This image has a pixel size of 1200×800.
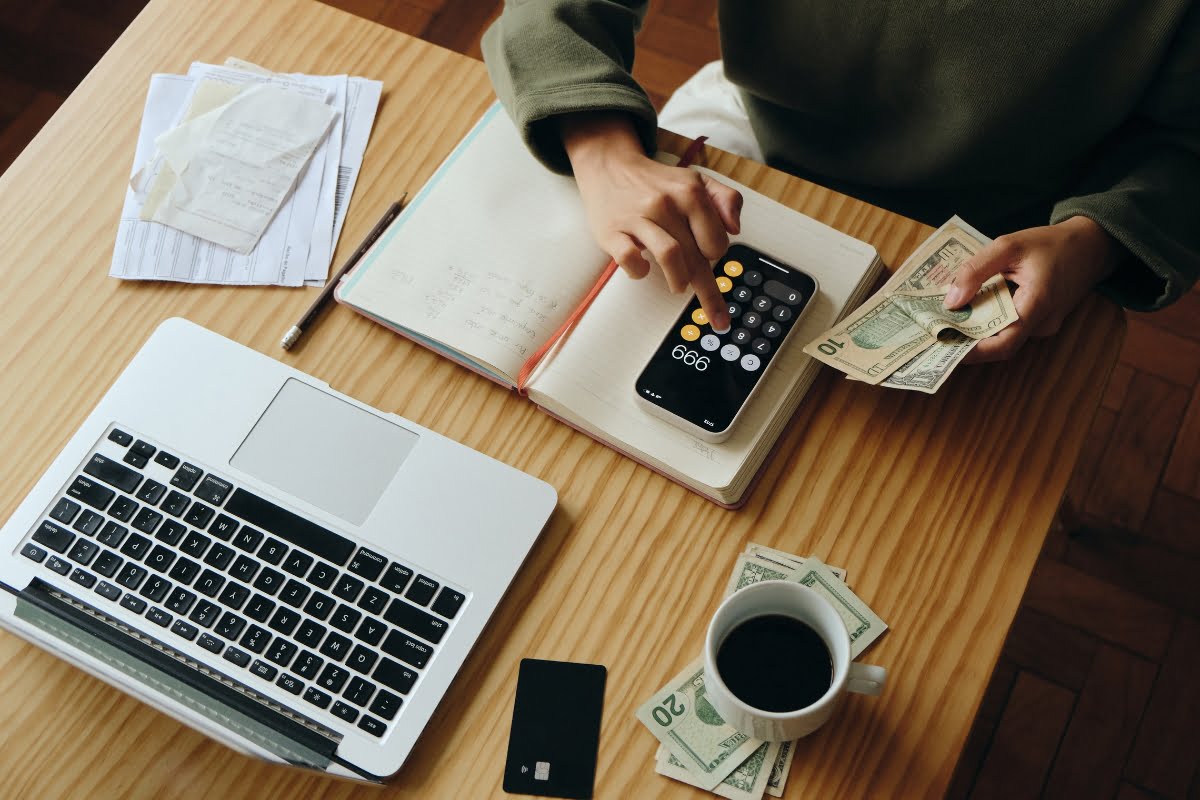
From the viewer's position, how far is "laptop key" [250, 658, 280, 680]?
0.62 meters

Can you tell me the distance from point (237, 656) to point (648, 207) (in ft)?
1.43

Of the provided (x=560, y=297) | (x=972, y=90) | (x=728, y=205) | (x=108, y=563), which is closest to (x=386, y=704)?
(x=108, y=563)

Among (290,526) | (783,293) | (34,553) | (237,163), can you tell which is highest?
(783,293)

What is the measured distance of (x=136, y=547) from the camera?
661 millimetres

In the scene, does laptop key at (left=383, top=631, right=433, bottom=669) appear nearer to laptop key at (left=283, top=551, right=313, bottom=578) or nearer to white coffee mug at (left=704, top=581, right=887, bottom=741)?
laptop key at (left=283, top=551, right=313, bottom=578)

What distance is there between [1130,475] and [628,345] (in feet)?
3.60

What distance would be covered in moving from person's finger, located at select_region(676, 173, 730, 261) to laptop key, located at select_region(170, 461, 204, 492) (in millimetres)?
410

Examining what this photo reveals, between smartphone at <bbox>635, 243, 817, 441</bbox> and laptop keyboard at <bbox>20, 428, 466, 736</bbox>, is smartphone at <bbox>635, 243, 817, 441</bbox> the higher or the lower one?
the higher one

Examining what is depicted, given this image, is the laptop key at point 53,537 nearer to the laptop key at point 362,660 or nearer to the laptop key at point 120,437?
the laptop key at point 120,437

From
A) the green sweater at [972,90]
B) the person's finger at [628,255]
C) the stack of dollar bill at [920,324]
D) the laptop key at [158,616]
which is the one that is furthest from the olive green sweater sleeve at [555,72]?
the laptop key at [158,616]

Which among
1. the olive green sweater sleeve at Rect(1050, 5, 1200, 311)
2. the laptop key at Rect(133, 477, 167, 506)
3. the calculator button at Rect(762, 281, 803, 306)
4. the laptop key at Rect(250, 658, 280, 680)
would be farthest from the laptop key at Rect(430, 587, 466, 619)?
the olive green sweater sleeve at Rect(1050, 5, 1200, 311)

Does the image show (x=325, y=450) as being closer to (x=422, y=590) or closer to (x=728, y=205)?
(x=422, y=590)

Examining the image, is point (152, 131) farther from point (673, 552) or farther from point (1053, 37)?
point (1053, 37)

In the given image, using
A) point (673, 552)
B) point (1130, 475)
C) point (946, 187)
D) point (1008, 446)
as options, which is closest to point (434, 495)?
point (673, 552)
